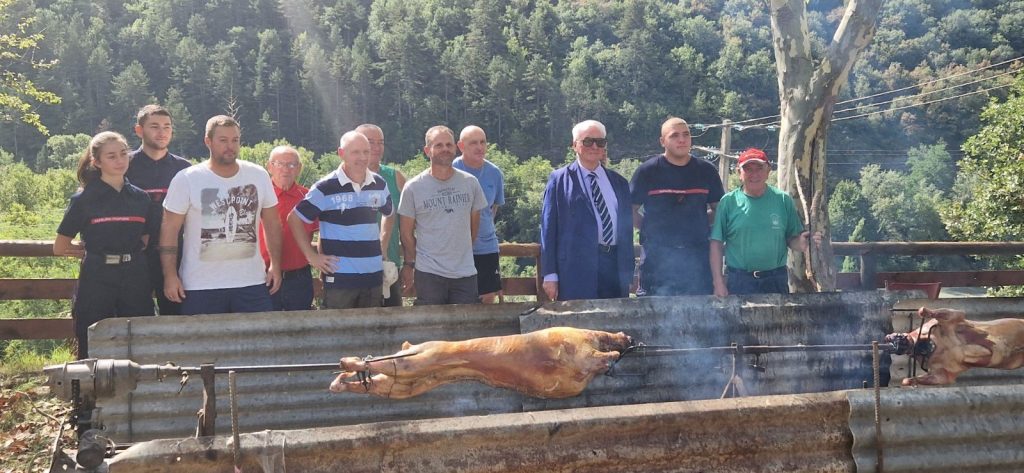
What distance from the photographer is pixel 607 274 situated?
5125mm

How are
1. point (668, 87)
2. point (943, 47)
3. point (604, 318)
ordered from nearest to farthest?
1. point (604, 318)
2. point (943, 47)
3. point (668, 87)

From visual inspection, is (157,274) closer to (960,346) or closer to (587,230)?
(587,230)

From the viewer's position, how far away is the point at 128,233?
4562mm

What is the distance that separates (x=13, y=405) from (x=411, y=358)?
3.93m

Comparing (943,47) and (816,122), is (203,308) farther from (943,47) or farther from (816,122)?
(943,47)

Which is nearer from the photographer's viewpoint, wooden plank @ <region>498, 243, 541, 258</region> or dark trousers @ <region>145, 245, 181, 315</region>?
dark trousers @ <region>145, 245, 181, 315</region>

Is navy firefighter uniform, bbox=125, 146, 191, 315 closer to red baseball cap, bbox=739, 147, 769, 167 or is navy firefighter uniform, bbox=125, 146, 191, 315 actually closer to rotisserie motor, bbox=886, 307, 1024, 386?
red baseball cap, bbox=739, 147, 769, 167

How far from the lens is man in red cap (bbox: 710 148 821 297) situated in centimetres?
523

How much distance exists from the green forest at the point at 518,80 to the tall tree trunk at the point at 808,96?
6188 centimetres

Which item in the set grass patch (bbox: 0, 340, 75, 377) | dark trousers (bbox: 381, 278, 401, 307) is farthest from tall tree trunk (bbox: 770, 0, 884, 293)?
grass patch (bbox: 0, 340, 75, 377)

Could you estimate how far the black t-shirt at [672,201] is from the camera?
5406 millimetres

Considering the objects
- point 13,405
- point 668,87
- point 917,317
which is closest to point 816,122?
point 917,317

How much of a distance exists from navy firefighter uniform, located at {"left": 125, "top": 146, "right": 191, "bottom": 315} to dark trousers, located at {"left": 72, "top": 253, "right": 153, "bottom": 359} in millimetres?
195

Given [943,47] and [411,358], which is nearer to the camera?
[411,358]
